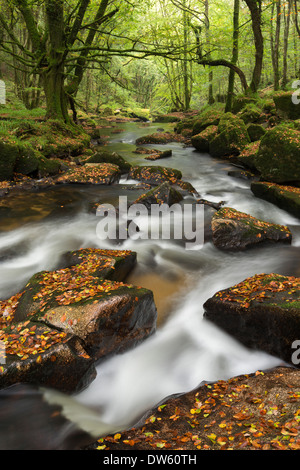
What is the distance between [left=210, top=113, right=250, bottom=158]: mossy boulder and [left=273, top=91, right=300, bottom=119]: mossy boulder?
1.76 meters

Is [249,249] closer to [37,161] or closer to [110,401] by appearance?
[110,401]

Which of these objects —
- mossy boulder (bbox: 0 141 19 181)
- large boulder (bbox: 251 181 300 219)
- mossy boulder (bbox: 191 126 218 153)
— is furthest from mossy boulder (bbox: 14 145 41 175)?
mossy boulder (bbox: 191 126 218 153)

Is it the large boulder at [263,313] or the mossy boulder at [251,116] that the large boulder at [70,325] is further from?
the mossy boulder at [251,116]

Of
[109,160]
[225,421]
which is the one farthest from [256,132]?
[225,421]

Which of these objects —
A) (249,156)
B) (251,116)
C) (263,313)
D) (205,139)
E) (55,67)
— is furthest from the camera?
(205,139)

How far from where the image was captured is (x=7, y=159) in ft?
30.9

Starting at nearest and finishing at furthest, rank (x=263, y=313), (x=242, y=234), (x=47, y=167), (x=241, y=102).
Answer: (x=263, y=313), (x=242, y=234), (x=47, y=167), (x=241, y=102)

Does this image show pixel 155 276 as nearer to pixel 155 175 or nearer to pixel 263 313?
pixel 263 313

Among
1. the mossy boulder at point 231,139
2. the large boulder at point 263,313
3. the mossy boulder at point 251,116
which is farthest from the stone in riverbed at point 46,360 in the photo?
the mossy boulder at point 251,116

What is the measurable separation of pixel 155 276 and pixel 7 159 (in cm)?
666

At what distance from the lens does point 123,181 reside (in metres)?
11.2

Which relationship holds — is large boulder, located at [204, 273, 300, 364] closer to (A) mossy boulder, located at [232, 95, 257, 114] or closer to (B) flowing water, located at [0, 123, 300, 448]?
(B) flowing water, located at [0, 123, 300, 448]

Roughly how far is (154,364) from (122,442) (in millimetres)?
1517

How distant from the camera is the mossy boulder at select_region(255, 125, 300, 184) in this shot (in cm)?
896
